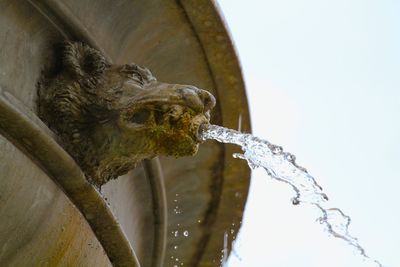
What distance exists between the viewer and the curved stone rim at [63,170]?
105 inches

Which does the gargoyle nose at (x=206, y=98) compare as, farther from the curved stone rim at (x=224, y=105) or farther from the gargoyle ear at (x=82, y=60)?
the curved stone rim at (x=224, y=105)

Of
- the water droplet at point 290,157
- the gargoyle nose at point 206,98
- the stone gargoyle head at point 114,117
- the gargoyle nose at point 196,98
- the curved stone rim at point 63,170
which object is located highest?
the water droplet at point 290,157

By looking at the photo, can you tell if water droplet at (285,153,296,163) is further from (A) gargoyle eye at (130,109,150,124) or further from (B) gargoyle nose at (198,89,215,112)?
(A) gargoyle eye at (130,109,150,124)

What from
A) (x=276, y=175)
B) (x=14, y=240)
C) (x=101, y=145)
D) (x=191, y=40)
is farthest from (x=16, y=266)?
(x=276, y=175)

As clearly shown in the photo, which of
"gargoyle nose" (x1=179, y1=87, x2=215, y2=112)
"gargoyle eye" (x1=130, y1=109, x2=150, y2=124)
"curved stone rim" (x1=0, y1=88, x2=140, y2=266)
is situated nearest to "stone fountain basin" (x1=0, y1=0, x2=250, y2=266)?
"curved stone rim" (x1=0, y1=88, x2=140, y2=266)

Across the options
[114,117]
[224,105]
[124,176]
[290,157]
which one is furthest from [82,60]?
[290,157]

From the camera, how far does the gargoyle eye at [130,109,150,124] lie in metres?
3.02

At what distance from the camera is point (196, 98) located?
302 cm

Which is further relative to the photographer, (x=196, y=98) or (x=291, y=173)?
Result: (x=291, y=173)

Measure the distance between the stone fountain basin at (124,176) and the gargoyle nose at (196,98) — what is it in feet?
1.54

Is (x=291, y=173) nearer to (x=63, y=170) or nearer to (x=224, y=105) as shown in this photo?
(x=224, y=105)

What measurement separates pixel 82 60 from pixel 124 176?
702mm

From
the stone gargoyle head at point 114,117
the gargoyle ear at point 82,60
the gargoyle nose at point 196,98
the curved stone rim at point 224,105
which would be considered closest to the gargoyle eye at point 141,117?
the stone gargoyle head at point 114,117

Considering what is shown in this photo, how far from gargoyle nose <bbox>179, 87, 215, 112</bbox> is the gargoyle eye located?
0.15 m
